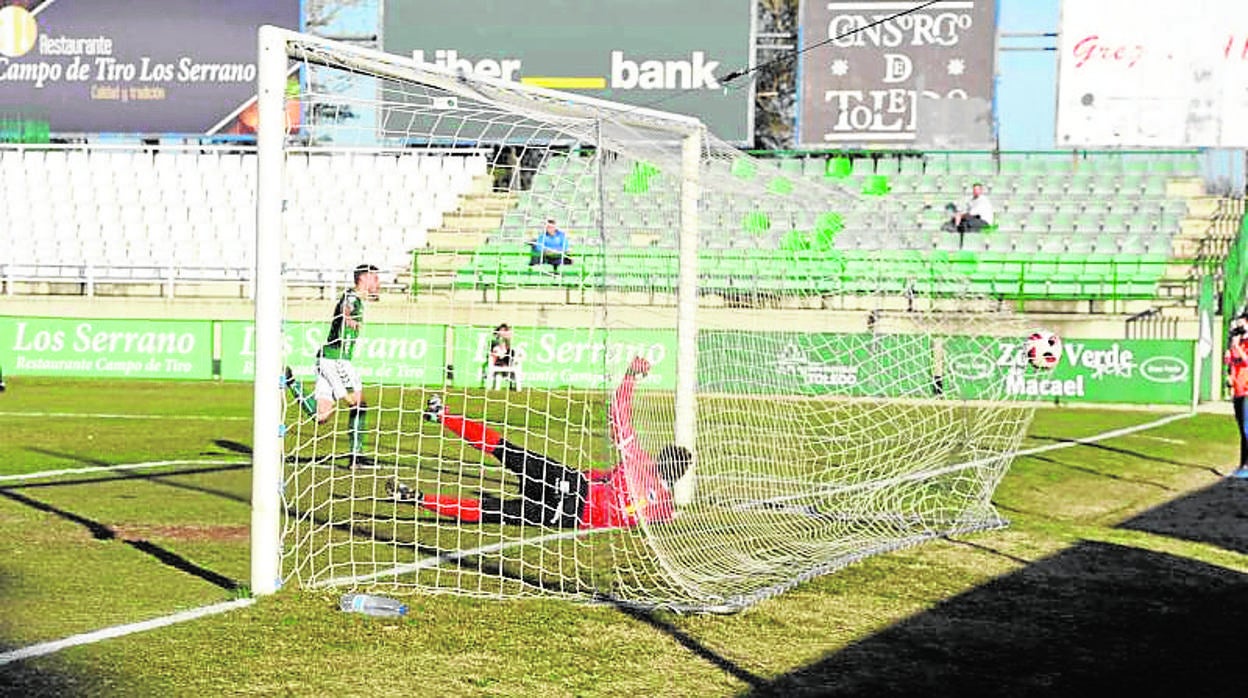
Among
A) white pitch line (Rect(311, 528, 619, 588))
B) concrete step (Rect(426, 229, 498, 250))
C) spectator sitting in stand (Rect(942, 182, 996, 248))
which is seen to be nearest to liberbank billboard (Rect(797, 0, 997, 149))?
spectator sitting in stand (Rect(942, 182, 996, 248))

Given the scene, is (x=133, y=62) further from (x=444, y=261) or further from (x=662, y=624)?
(x=662, y=624)

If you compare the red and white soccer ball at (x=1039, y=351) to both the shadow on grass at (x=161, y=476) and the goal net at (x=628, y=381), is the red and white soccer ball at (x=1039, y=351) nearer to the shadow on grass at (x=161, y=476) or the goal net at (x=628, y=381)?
the goal net at (x=628, y=381)

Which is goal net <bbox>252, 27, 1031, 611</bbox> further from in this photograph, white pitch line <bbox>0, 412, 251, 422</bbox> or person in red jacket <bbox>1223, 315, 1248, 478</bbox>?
person in red jacket <bbox>1223, 315, 1248, 478</bbox>

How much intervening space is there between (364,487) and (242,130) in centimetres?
2309

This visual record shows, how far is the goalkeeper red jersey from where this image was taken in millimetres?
9945

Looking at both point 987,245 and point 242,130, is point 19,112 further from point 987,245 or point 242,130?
point 987,245

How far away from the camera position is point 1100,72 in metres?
29.7

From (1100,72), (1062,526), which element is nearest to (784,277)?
(1062,526)

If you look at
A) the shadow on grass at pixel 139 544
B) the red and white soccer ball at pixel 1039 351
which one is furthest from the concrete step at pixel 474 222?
the red and white soccer ball at pixel 1039 351

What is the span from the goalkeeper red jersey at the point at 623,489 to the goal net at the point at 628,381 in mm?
35

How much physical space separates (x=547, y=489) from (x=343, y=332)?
13.9 ft

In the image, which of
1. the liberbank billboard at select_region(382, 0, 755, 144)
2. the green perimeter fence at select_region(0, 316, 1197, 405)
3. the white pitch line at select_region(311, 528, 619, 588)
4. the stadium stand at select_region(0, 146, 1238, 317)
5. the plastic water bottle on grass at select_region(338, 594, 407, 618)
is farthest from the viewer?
the liberbank billboard at select_region(382, 0, 755, 144)

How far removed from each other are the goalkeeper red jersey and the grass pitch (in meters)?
1.55

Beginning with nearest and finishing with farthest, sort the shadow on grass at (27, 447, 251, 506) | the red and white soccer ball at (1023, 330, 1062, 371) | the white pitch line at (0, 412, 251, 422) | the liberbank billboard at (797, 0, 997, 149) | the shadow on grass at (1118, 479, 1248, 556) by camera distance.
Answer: the shadow on grass at (1118, 479, 1248, 556), the shadow on grass at (27, 447, 251, 506), the red and white soccer ball at (1023, 330, 1062, 371), the white pitch line at (0, 412, 251, 422), the liberbank billboard at (797, 0, 997, 149)
